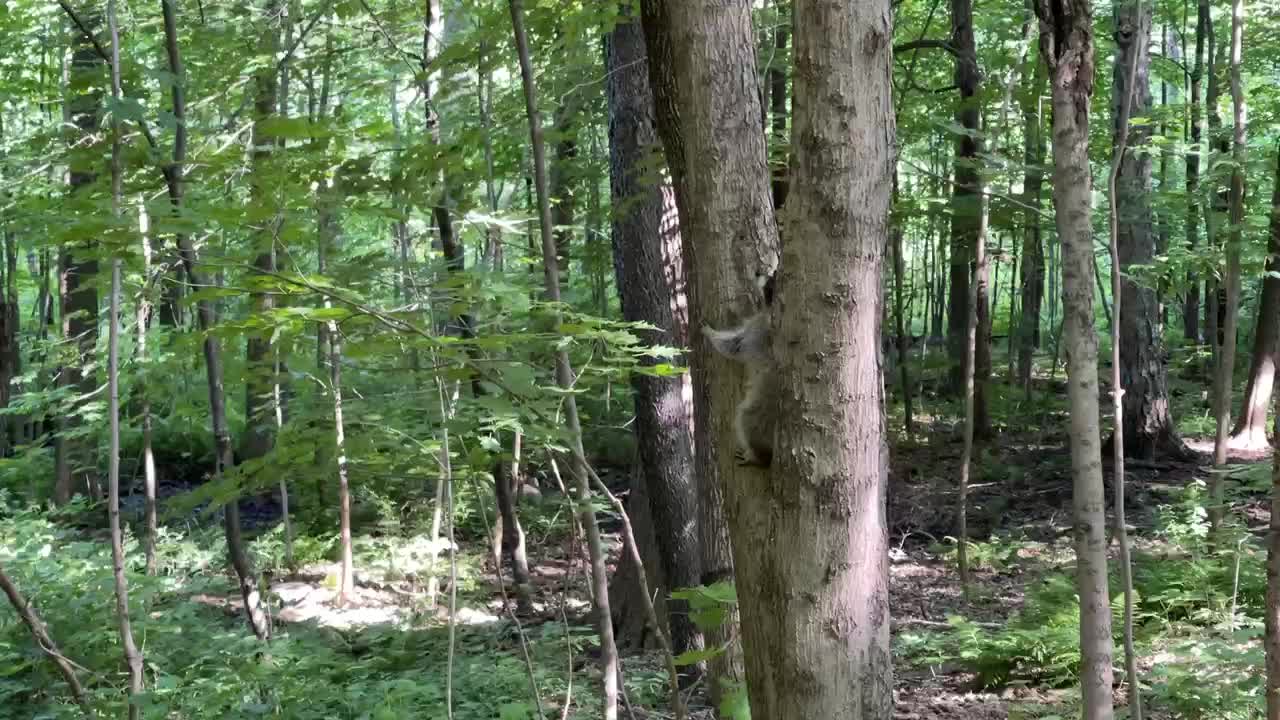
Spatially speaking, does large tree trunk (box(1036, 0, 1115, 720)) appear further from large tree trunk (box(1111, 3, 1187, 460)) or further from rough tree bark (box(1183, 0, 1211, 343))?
large tree trunk (box(1111, 3, 1187, 460))

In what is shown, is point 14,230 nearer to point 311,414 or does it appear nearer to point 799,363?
point 311,414

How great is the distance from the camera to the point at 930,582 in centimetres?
822

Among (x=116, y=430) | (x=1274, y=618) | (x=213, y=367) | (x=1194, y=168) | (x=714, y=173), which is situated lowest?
(x=1274, y=618)

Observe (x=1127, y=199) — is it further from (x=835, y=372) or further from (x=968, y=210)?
(x=835, y=372)

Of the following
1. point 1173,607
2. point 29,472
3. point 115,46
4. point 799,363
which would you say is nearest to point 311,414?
point 115,46

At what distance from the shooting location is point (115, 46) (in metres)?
3.52

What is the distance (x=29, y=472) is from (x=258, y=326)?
13.5m

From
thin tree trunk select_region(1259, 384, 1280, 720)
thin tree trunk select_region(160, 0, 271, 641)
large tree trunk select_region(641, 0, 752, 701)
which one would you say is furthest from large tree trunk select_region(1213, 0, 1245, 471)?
thin tree trunk select_region(160, 0, 271, 641)

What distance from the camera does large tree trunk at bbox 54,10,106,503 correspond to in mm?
3770

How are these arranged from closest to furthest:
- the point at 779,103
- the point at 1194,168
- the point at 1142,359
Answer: the point at 779,103, the point at 1142,359, the point at 1194,168

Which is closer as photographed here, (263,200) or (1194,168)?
(263,200)

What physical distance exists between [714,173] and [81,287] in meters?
2.77

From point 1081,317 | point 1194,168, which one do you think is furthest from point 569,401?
point 1194,168

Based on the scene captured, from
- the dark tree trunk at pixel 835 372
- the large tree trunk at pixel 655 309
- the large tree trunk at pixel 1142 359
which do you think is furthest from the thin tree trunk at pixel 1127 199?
the large tree trunk at pixel 655 309
